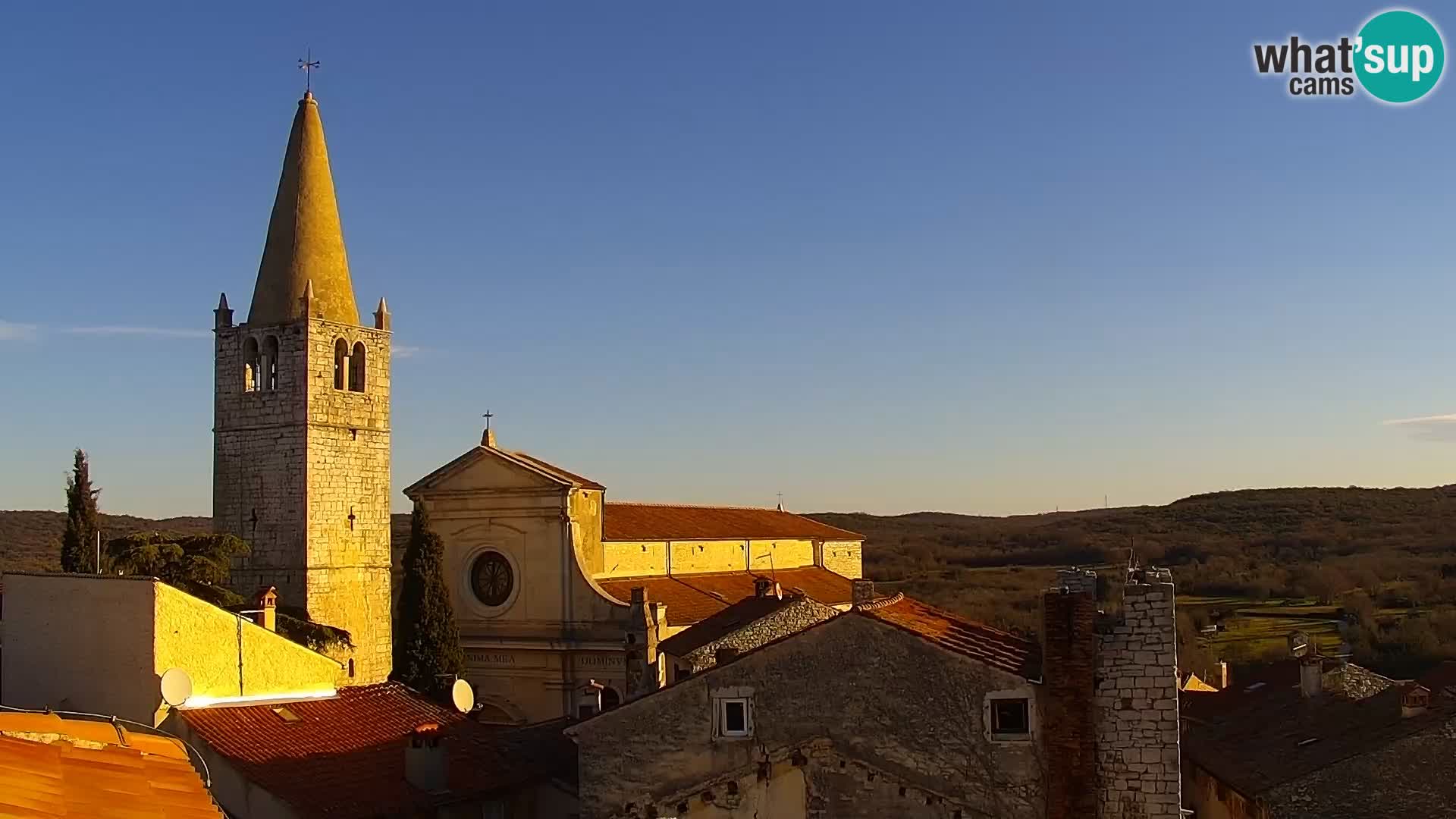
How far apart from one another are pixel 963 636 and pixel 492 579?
2503 cm

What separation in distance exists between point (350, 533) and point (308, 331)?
18.3 feet

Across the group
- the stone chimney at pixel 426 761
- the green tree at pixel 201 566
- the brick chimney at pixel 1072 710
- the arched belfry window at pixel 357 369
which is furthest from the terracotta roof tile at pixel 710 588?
the brick chimney at pixel 1072 710

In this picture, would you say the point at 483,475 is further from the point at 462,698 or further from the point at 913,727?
the point at 913,727

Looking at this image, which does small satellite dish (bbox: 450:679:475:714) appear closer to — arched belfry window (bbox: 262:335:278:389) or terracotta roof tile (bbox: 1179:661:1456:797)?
arched belfry window (bbox: 262:335:278:389)

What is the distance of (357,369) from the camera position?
38469 mm

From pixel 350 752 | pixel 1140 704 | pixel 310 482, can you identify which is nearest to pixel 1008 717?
pixel 1140 704

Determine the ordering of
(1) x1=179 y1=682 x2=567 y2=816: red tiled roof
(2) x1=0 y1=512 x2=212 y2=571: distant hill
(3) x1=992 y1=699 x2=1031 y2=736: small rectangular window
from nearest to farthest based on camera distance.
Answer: (3) x1=992 y1=699 x2=1031 y2=736: small rectangular window, (1) x1=179 y1=682 x2=567 y2=816: red tiled roof, (2) x1=0 y1=512 x2=212 y2=571: distant hill

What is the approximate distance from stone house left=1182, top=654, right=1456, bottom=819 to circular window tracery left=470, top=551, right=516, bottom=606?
18999 mm

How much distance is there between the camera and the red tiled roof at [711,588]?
39062mm

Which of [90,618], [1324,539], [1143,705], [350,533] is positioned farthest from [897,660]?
[1324,539]

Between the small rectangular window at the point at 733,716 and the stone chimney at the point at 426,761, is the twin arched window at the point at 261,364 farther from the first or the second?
the small rectangular window at the point at 733,716

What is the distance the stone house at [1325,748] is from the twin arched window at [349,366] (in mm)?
23214

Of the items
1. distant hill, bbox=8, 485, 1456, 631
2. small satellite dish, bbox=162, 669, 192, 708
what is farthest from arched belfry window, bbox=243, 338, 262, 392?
distant hill, bbox=8, 485, 1456, 631

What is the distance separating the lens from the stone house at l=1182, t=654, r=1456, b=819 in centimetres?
1942
